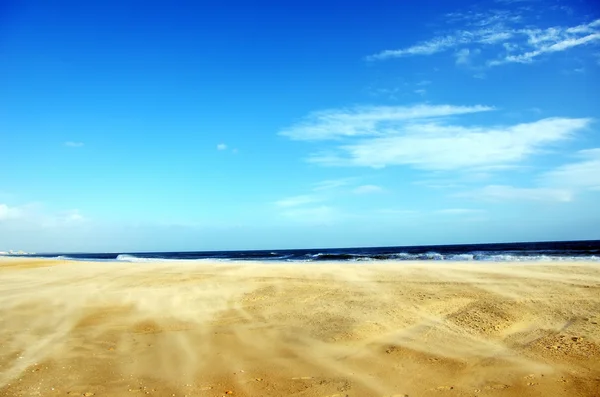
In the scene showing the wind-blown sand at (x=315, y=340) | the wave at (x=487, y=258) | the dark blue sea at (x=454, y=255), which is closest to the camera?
the wind-blown sand at (x=315, y=340)

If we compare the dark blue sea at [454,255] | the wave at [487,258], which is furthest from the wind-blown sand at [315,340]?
the dark blue sea at [454,255]

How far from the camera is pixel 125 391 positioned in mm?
5184

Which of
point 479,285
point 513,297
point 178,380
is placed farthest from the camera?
point 479,285

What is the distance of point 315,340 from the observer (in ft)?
23.7

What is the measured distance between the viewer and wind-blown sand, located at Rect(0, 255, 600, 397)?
527 centimetres

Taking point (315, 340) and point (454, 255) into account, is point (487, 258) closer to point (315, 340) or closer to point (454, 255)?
point (454, 255)

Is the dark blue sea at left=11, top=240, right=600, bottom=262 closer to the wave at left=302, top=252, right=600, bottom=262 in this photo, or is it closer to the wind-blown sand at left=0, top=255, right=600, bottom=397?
the wave at left=302, top=252, right=600, bottom=262

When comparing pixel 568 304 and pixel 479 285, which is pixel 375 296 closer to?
pixel 479 285

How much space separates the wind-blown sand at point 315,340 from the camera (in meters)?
5.27

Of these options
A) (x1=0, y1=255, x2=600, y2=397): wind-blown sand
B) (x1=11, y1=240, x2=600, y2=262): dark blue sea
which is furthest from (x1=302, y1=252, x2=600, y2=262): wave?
(x1=0, y1=255, x2=600, y2=397): wind-blown sand

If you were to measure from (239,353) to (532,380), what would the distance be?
4198 mm

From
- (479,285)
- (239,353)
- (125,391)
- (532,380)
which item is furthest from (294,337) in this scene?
(479,285)

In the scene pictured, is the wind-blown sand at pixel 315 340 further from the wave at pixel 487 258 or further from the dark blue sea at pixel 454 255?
the dark blue sea at pixel 454 255

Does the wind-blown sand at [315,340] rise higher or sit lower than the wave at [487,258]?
lower
